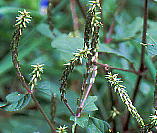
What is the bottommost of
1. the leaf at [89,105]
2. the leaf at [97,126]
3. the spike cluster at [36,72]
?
the leaf at [97,126]

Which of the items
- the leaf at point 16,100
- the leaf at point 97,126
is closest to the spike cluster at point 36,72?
the leaf at point 16,100

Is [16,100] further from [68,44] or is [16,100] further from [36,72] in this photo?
[68,44]

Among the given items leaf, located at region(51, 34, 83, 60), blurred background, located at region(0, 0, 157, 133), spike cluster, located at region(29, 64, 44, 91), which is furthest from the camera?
blurred background, located at region(0, 0, 157, 133)

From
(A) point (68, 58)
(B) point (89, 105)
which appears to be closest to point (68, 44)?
(A) point (68, 58)

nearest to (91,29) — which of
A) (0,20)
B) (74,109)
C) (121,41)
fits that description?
(74,109)

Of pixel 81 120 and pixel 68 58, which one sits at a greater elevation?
pixel 68 58

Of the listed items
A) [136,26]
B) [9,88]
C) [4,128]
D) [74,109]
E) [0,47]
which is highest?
[136,26]

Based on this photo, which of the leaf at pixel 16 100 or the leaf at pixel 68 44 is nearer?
the leaf at pixel 16 100

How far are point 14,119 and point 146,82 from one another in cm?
64

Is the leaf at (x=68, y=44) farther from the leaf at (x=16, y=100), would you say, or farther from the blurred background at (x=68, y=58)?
the leaf at (x=16, y=100)

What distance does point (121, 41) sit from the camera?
117 cm

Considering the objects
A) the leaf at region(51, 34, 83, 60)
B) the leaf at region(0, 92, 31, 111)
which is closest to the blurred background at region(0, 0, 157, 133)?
the leaf at region(51, 34, 83, 60)

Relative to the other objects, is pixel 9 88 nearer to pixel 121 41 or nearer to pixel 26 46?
pixel 26 46

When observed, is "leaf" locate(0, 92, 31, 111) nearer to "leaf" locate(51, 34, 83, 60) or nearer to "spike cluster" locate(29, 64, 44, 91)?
"spike cluster" locate(29, 64, 44, 91)
